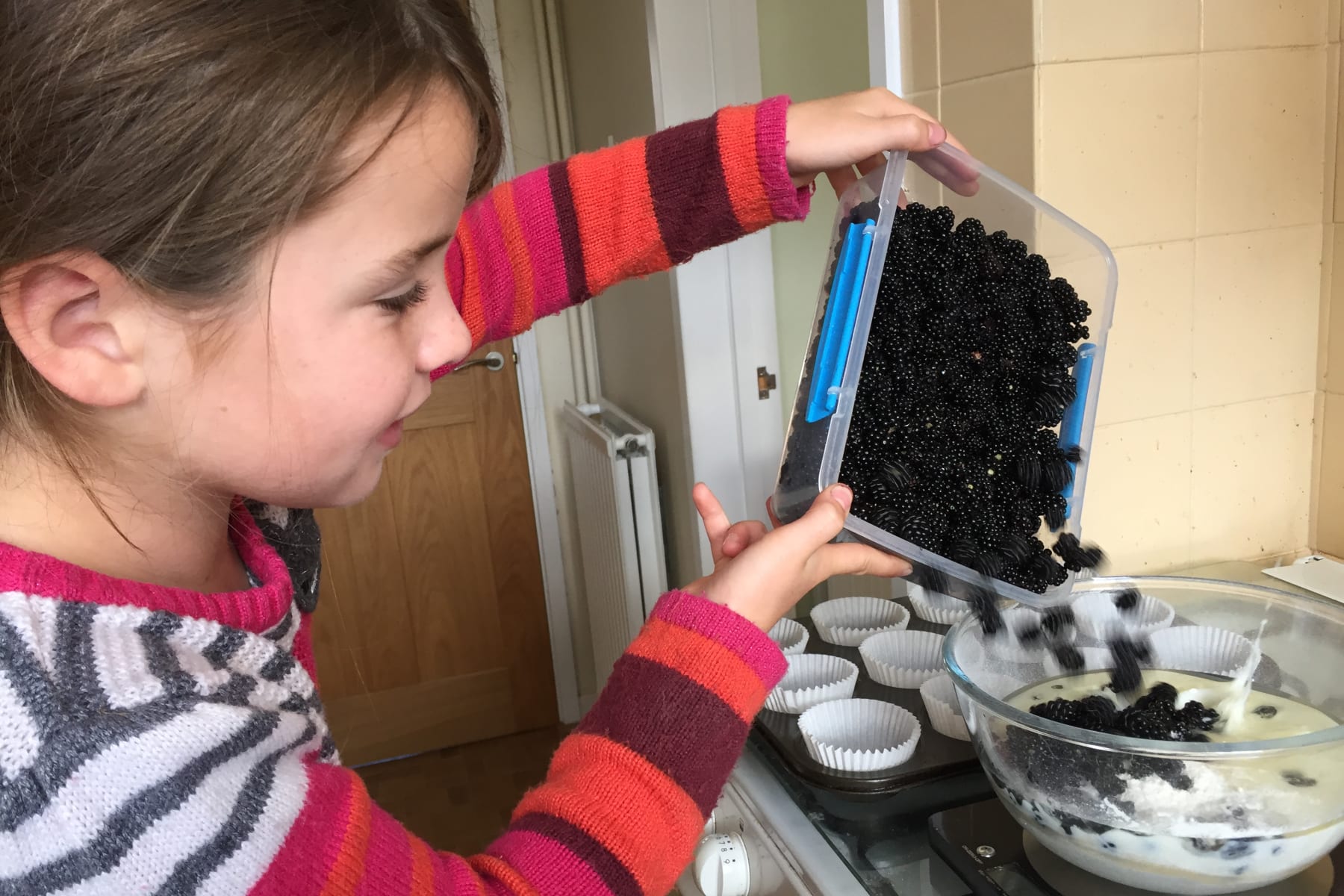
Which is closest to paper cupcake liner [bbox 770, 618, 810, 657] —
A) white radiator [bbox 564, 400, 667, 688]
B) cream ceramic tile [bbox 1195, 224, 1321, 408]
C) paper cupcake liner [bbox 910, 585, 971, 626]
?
paper cupcake liner [bbox 910, 585, 971, 626]

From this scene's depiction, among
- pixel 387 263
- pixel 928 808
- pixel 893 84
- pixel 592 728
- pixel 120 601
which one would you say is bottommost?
pixel 928 808

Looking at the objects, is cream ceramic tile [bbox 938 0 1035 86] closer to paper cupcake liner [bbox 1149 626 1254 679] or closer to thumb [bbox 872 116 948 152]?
thumb [bbox 872 116 948 152]

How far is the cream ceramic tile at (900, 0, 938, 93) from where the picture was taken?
38.0 inches

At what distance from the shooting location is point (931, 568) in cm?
72

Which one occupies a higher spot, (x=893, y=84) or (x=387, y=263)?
(x=893, y=84)

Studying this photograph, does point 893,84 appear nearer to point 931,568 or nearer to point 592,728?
point 931,568

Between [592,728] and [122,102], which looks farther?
[592,728]

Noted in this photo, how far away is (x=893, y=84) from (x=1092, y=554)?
1.78 ft

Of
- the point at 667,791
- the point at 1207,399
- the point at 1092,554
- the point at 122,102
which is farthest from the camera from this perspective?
the point at 1207,399

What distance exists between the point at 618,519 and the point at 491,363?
70 cm

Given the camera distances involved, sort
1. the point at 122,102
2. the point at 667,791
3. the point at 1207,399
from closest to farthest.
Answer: the point at 122,102 → the point at 667,791 → the point at 1207,399

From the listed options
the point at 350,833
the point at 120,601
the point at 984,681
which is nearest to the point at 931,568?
the point at 984,681

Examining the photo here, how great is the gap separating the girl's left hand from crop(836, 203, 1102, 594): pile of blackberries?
0.06 meters

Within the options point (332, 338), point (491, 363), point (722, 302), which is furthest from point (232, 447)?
point (491, 363)
